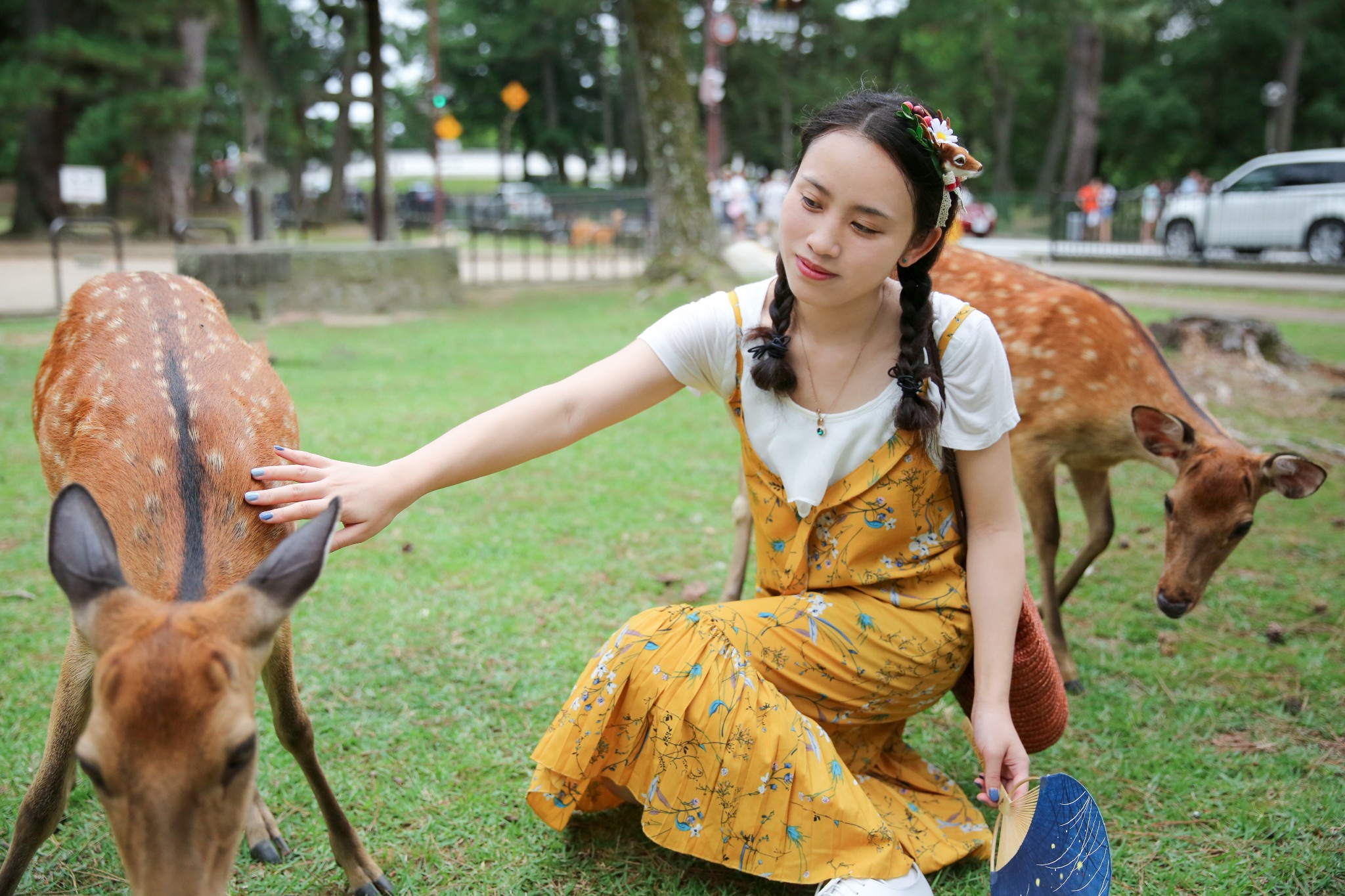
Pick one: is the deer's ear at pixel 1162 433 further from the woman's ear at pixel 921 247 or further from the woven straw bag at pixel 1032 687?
the woman's ear at pixel 921 247

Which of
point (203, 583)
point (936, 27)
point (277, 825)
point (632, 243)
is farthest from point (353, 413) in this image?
point (936, 27)

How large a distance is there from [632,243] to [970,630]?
57.6ft

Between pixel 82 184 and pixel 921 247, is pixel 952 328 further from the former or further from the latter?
pixel 82 184

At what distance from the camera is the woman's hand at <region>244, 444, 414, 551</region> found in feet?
7.32

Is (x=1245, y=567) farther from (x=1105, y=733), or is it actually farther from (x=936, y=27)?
(x=936, y=27)

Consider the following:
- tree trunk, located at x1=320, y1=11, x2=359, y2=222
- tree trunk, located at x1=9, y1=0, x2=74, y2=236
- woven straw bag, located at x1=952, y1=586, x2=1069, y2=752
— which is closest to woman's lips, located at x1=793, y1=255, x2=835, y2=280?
woven straw bag, located at x1=952, y1=586, x2=1069, y2=752

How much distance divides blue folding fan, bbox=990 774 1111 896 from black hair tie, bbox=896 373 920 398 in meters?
0.89

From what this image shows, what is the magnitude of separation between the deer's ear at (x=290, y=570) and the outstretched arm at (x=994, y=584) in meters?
1.48

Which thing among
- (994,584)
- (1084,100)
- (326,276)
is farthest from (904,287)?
(1084,100)

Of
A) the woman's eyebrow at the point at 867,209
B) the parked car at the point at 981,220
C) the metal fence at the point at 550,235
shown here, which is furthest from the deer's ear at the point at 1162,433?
the parked car at the point at 981,220

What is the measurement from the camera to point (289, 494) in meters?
2.29

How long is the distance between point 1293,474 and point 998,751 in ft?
6.09

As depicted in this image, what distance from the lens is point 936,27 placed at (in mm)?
35219

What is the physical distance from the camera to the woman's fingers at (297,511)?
2.21 metres
